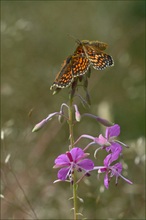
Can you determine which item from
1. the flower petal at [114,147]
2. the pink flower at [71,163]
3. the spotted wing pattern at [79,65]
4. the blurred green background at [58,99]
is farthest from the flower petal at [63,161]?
the blurred green background at [58,99]

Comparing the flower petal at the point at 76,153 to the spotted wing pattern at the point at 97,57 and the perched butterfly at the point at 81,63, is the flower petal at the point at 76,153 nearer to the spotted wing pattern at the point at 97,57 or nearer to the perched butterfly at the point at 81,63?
the perched butterfly at the point at 81,63

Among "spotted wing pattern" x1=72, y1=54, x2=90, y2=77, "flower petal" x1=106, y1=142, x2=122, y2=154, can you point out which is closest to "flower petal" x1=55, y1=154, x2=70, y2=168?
"flower petal" x1=106, y1=142, x2=122, y2=154

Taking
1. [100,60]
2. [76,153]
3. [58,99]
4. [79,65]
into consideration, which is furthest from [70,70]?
[58,99]

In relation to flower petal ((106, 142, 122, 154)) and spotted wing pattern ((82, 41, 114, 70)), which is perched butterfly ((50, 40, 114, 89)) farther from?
flower petal ((106, 142, 122, 154))

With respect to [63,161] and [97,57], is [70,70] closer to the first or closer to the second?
[97,57]

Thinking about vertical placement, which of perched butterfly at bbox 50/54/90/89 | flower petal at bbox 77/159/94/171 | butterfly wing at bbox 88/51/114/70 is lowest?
flower petal at bbox 77/159/94/171

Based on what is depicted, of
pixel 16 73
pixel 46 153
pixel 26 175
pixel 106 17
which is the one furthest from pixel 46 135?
pixel 106 17
